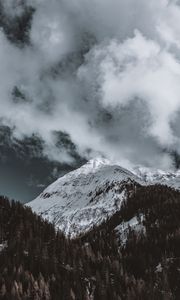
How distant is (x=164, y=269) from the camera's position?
18975 cm

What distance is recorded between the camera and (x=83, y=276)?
161375 millimetres

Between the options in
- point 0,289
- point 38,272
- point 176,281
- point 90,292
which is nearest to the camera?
point 0,289

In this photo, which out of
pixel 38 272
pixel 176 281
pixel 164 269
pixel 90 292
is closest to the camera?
pixel 90 292

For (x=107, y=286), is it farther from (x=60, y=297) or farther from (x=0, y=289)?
(x=0, y=289)

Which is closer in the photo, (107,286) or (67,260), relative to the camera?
(107,286)

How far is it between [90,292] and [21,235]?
61.0 m

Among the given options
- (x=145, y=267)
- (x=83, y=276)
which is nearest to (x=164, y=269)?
(x=145, y=267)

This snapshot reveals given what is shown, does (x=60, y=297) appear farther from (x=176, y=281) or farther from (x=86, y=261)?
(x=176, y=281)

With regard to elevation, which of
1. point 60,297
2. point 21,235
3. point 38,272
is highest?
point 21,235

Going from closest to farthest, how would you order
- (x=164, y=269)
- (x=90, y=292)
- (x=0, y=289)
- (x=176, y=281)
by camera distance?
1. (x=0, y=289)
2. (x=90, y=292)
3. (x=176, y=281)
4. (x=164, y=269)

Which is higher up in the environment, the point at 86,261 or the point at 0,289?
the point at 86,261

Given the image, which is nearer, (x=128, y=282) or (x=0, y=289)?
(x=0, y=289)

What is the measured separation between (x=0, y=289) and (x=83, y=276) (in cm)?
3816

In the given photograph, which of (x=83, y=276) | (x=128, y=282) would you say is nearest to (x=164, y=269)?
(x=128, y=282)
